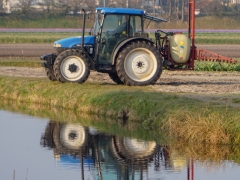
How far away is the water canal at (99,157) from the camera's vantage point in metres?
11.1

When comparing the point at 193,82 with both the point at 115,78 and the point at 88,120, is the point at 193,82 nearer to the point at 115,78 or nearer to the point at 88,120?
the point at 115,78

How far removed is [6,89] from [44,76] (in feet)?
7.66

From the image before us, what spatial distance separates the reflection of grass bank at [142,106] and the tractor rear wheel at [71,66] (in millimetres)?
295

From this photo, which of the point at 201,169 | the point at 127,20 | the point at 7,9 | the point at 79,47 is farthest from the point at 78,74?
the point at 7,9

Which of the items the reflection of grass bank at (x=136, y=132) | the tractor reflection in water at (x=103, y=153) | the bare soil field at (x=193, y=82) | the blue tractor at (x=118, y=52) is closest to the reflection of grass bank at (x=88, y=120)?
the reflection of grass bank at (x=136, y=132)

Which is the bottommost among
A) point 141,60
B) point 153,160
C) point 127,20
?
point 153,160

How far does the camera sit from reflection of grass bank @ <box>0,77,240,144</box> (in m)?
13.2

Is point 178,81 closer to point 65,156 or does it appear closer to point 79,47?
point 79,47

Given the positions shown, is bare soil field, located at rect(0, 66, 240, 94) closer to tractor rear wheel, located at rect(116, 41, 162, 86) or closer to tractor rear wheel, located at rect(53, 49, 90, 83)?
tractor rear wheel, located at rect(116, 41, 162, 86)

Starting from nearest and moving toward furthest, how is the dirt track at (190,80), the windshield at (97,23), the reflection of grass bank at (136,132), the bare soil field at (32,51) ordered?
1. the reflection of grass bank at (136,132)
2. the dirt track at (190,80)
3. the windshield at (97,23)
4. the bare soil field at (32,51)

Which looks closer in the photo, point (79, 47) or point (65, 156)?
point (65, 156)

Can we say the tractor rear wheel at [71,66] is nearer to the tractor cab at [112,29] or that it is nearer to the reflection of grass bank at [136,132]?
the tractor cab at [112,29]

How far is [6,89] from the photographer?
68.7 feet

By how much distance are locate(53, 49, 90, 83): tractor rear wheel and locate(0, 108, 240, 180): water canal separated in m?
3.73
